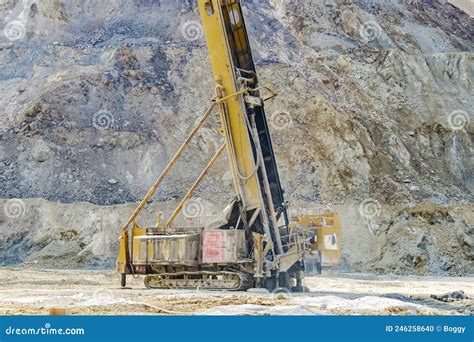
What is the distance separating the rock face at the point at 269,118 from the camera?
23219mm

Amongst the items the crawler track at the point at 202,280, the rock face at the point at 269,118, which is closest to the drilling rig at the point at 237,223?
the crawler track at the point at 202,280

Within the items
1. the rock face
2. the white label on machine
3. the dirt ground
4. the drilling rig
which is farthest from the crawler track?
the rock face

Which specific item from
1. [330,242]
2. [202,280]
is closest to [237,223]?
[202,280]

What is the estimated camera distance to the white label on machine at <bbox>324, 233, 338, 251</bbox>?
62.2ft

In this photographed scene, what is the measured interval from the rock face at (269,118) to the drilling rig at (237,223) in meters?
9.94

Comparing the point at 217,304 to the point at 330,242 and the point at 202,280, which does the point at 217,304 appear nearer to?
the point at 202,280

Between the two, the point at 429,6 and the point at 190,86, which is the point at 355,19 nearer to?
the point at 429,6

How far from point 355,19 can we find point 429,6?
26.2 feet

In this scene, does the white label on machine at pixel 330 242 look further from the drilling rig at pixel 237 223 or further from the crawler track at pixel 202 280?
the crawler track at pixel 202 280

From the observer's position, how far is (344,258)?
2205 cm

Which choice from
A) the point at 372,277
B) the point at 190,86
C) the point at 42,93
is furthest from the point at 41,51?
the point at 372,277

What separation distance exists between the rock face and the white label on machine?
2.80 m

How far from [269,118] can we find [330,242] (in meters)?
10.0

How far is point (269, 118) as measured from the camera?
28125mm
